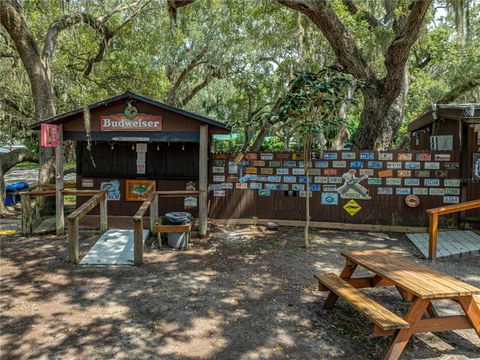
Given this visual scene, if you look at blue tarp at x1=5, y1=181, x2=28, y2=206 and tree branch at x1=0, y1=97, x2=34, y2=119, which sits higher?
tree branch at x1=0, y1=97, x2=34, y2=119

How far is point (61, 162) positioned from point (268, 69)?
13394 mm

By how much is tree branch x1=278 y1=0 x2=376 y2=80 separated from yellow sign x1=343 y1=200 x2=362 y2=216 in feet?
11.0

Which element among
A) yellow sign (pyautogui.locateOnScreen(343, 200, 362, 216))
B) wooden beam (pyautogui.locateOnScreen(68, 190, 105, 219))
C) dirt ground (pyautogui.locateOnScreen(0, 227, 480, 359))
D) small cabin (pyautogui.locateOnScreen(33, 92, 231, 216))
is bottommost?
dirt ground (pyautogui.locateOnScreen(0, 227, 480, 359))

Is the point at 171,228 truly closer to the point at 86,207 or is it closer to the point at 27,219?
the point at 86,207

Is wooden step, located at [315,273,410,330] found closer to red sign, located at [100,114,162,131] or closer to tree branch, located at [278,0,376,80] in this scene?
red sign, located at [100,114,162,131]

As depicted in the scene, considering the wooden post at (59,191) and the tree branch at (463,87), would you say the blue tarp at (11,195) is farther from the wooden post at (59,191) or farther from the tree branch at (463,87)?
the tree branch at (463,87)

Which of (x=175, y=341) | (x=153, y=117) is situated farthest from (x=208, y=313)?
(x=153, y=117)

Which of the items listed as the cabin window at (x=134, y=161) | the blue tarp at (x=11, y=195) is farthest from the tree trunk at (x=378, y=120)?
the blue tarp at (x=11, y=195)

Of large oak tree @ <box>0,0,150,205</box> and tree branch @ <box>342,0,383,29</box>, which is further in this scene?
tree branch @ <box>342,0,383,29</box>

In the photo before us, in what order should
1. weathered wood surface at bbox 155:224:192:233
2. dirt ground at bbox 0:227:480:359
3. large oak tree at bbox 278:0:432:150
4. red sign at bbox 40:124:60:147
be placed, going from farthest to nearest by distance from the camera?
large oak tree at bbox 278:0:432:150 < red sign at bbox 40:124:60:147 < weathered wood surface at bbox 155:224:192:233 < dirt ground at bbox 0:227:480:359

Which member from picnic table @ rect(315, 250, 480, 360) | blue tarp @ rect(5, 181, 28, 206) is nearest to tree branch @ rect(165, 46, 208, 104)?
blue tarp @ rect(5, 181, 28, 206)

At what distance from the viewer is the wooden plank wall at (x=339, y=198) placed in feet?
26.8

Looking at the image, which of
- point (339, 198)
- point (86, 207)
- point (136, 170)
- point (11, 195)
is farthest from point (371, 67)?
point (11, 195)

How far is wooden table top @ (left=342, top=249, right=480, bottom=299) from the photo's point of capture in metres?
A: 3.20
